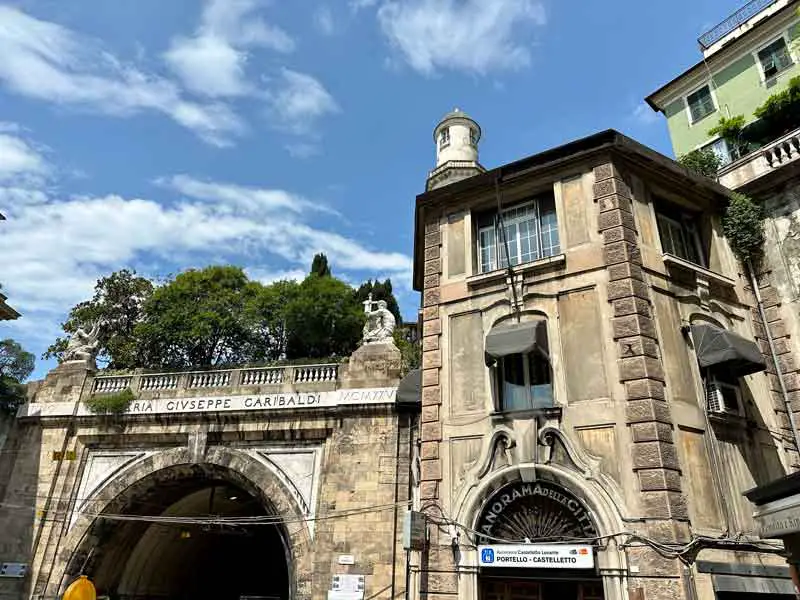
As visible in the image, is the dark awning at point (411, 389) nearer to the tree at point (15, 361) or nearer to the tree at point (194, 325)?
the tree at point (15, 361)

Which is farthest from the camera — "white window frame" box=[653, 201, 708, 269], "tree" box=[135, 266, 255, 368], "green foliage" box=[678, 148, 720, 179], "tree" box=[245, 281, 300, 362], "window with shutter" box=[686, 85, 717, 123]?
"tree" box=[245, 281, 300, 362]

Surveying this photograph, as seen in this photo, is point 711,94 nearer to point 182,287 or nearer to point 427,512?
point 427,512

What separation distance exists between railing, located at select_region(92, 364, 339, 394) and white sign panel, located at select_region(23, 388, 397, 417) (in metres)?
0.48

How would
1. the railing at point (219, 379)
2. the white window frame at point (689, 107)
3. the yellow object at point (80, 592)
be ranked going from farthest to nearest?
1. the white window frame at point (689, 107)
2. the railing at point (219, 379)
3. the yellow object at point (80, 592)

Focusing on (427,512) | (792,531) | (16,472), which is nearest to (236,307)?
(16,472)

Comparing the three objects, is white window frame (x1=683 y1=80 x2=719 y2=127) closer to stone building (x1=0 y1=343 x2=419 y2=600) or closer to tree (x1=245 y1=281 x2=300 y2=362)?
stone building (x1=0 y1=343 x2=419 y2=600)

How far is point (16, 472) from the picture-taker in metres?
18.6

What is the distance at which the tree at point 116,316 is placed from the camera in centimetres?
3388

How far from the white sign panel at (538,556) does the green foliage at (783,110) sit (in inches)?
544

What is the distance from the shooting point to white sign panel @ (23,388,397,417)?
Answer: 16.7 m

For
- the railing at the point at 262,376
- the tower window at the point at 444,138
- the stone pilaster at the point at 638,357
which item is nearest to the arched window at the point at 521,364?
the stone pilaster at the point at 638,357

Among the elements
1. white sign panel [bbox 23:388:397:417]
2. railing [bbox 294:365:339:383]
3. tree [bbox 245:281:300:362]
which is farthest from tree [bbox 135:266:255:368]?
railing [bbox 294:365:339:383]

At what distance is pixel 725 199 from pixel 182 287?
31.1 meters

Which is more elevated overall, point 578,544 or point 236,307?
point 236,307
